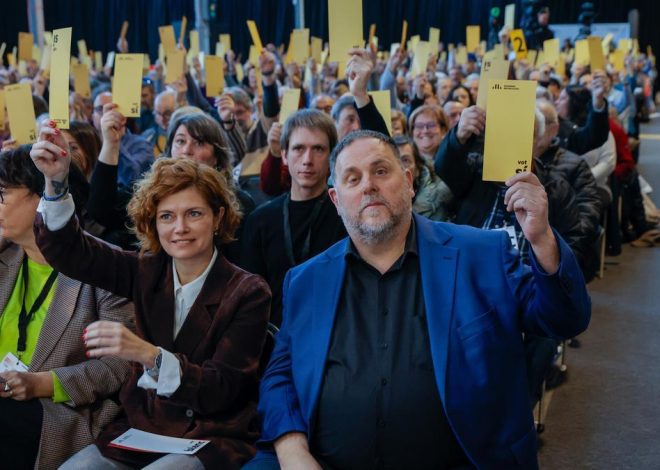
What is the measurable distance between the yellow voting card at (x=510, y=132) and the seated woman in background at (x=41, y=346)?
1.18 m

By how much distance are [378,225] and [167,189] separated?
2.19 ft

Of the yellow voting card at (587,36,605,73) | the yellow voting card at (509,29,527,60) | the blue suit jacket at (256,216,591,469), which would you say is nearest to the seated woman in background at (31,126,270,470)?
the blue suit jacket at (256,216,591,469)

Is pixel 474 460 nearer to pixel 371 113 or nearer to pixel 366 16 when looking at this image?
pixel 371 113

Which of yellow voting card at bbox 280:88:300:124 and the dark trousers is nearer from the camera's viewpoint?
the dark trousers

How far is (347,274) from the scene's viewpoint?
2.17m

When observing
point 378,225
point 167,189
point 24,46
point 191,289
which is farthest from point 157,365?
point 24,46

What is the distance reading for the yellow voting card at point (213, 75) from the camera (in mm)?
5664

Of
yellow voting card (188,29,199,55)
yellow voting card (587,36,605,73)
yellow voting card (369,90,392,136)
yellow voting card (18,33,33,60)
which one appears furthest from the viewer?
yellow voting card (188,29,199,55)

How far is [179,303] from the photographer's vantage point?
237 centimetres

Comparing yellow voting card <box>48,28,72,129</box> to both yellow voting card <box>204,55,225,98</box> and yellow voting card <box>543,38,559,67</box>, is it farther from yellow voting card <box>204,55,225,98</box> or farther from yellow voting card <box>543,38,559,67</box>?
yellow voting card <box>543,38,559,67</box>

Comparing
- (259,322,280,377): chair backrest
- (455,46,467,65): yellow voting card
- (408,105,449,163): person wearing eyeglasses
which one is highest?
(455,46,467,65): yellow voting card

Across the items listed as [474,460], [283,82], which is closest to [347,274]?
[474,460]

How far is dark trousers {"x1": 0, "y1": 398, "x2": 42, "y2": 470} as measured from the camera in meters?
2.37

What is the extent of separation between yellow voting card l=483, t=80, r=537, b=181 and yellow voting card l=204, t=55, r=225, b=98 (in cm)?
379
